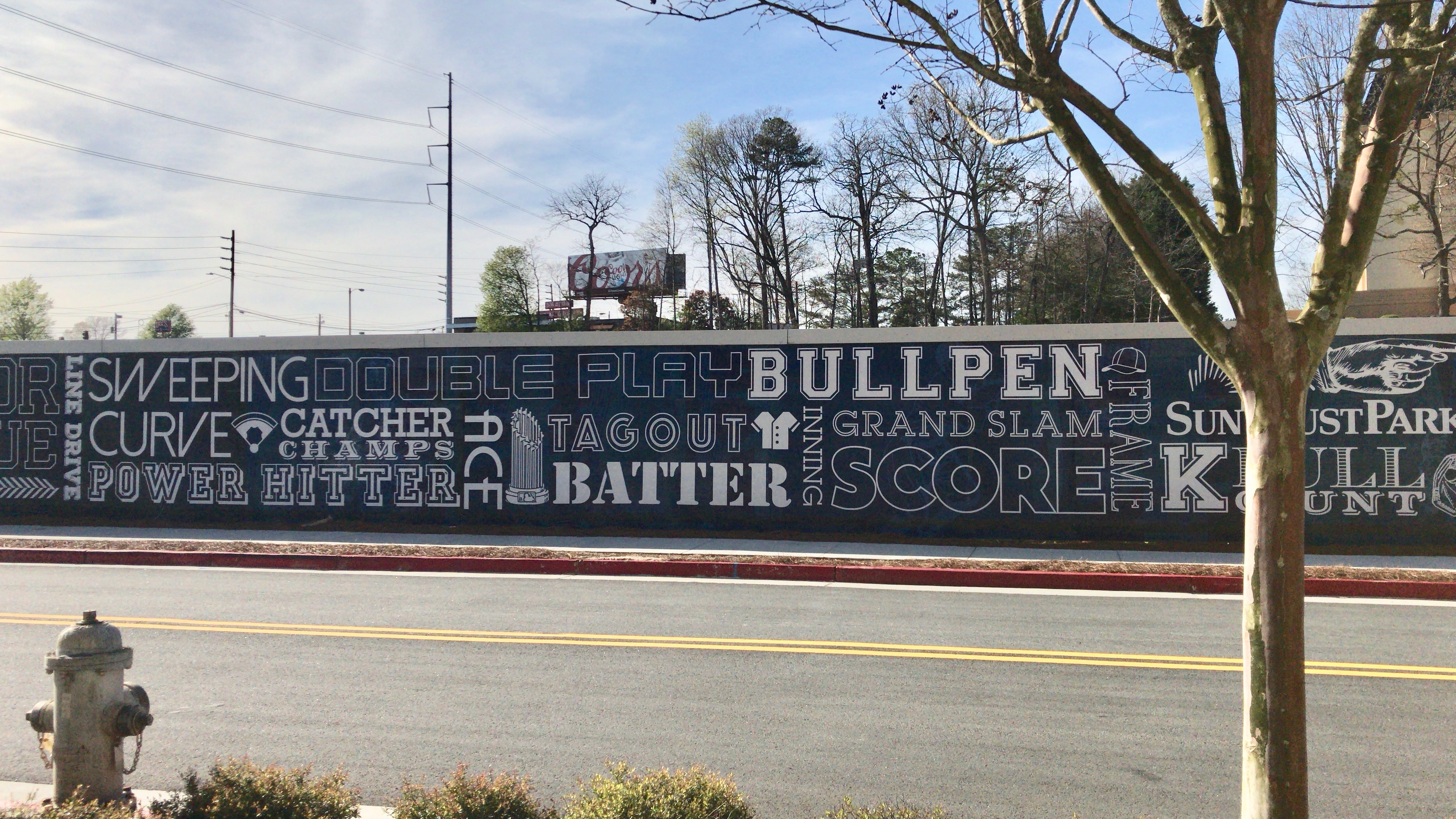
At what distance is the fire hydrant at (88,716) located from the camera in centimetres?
419

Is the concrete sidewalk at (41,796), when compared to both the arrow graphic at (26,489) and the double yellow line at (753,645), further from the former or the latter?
the arrow graphic at (26,489)

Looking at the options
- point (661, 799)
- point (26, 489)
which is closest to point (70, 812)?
point (661, 799)

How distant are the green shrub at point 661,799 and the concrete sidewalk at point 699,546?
9174mm

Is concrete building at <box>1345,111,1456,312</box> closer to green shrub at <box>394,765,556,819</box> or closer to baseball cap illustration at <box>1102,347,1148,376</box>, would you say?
baseball cap illustration at <box>1102,347,1148,376</box>

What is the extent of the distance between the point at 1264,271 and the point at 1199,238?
235mm

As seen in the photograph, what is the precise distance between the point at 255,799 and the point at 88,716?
2.68 feet

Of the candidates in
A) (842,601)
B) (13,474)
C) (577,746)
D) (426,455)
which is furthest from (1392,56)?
(13,474)

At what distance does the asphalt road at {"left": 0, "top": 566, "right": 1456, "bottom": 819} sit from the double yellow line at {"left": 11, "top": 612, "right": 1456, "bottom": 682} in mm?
74

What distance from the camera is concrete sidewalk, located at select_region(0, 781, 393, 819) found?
4.60m

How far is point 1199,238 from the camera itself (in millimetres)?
3484

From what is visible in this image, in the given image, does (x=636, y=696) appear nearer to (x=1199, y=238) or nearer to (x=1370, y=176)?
(x=1199, y=238)

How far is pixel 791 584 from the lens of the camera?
39.2 feet

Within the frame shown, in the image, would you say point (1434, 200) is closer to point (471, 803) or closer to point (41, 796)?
point (471, 803)

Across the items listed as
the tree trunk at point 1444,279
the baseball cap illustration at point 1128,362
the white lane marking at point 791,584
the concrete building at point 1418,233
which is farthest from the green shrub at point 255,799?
the tree trunk at point 1444,279
